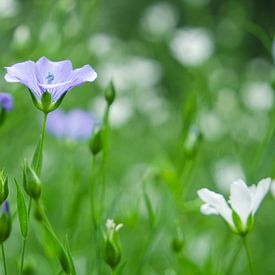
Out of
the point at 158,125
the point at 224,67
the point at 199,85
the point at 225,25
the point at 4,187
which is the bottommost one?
the point at 158,125

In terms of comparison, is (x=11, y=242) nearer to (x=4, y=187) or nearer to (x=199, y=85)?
(x=199, y=85)

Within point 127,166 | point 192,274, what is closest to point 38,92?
point 192,274

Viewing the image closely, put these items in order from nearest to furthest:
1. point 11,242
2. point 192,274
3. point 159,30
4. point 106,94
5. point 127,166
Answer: point 106,94 → point 192,274 → point 11,242 → point 127,166 → point 159,30

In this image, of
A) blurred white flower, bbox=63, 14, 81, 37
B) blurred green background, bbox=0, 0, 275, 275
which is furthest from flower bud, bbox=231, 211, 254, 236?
blurred white flower, bbox=63, 14, 81, 37

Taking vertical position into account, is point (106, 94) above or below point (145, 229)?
above

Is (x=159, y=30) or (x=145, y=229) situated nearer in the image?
(x=145, y=229)

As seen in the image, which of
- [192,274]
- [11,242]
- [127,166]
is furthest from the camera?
[127,166]

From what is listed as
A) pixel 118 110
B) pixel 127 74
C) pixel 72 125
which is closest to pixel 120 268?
pixel 72 125
